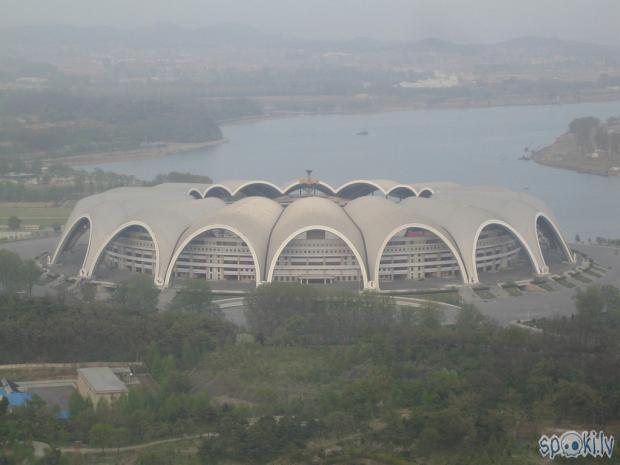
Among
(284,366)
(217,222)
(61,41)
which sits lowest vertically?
(284,366)

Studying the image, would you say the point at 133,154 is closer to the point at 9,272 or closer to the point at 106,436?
the point at 9,272

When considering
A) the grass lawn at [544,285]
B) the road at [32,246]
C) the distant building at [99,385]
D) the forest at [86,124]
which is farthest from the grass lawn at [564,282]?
the forest at [86,124]

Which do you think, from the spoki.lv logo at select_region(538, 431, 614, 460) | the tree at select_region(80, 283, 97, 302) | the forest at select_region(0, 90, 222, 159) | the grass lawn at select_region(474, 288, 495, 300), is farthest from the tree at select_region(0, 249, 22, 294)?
the forest at select_region(0, 90, 222, 159)


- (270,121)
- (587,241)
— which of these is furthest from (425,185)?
(270,121)

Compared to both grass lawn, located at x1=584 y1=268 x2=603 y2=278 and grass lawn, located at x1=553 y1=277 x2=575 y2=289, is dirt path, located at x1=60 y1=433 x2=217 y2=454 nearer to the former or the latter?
grass lawn, located at x1=553 y1=277 x2=575 y2=289

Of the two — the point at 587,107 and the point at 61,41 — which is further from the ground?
the point at 61,41

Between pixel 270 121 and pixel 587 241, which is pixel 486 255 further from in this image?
pixel 270 121

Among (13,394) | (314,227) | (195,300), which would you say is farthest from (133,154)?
(13,394)

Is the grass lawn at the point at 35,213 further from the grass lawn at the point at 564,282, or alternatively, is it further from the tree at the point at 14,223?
the grass lawn at the point at 564,282
